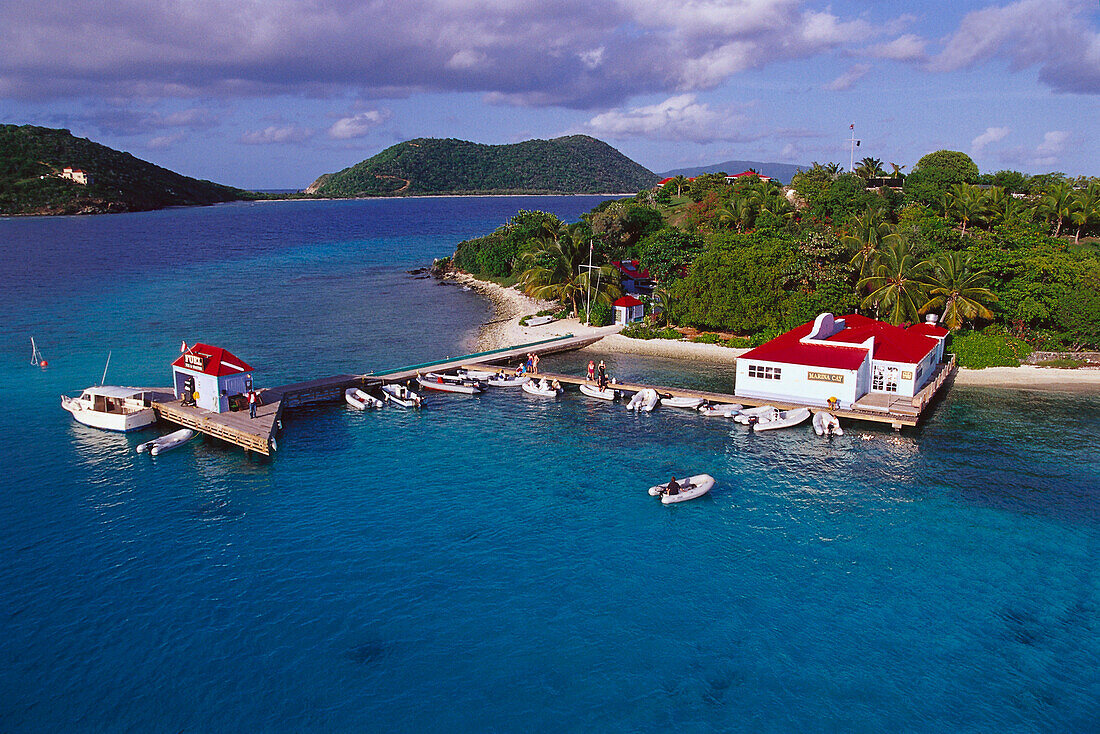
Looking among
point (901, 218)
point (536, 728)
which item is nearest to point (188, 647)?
point (536, 728)

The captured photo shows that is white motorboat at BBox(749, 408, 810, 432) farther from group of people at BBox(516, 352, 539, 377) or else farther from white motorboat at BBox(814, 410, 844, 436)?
group of people at BBox(516, 352, 539, 377)

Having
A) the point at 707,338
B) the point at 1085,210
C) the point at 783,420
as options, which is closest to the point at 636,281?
the point at 707,338

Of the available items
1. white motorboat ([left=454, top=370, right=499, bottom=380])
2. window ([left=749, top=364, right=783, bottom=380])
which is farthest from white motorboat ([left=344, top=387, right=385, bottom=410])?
window ([left=749, top=364, right=783, bottom=380])

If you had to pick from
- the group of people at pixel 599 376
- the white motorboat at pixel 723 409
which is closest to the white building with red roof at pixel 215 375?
the group of people at pixel 599 376

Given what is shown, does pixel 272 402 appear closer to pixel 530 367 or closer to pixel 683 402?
pixel 530 367

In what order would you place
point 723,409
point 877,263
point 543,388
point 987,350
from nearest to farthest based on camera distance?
point 723,409
point 543,388
point 987,350
point 877,263

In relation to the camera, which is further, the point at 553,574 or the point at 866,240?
the point at 866,240

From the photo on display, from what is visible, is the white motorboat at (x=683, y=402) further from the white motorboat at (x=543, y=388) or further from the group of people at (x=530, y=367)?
Answer: the group of people at (x=530, y=367)
